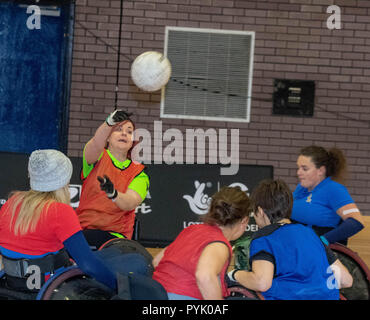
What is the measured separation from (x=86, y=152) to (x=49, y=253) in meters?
1.32

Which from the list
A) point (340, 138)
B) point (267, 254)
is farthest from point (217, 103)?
point (267, 254)

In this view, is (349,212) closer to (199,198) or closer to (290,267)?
(290,267)

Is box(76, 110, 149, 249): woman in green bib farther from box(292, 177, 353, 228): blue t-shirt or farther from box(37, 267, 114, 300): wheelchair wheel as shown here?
box(292, 177, 353, 228): blue t-shirt

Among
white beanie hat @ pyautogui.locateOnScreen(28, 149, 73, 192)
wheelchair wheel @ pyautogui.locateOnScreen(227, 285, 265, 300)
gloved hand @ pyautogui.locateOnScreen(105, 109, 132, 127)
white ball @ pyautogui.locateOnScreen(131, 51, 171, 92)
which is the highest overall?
white ball @ pyautogui.locateOnScreen(131, 51, 171, 92)

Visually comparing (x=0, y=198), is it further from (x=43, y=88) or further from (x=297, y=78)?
(x=297, y=78)

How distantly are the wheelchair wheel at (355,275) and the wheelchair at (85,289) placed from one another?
6.31 feet

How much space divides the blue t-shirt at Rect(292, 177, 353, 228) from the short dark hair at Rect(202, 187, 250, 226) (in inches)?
63.5

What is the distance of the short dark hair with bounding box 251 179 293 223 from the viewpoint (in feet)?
10.5

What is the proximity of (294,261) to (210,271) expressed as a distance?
0.49 m

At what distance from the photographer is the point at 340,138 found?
839 centimetres

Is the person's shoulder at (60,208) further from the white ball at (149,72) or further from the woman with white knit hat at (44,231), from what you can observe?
the white ball at (149,72)

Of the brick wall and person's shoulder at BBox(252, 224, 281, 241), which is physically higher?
the brick wall

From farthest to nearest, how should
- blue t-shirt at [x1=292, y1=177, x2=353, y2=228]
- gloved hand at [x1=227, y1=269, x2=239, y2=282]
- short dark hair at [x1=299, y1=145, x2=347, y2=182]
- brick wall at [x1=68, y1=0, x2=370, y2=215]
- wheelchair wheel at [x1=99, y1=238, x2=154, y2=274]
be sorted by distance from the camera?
brick wall at [x1=68, y1=0, x2=370, y2=215] < short dark hair at [x1=299, y1=145, x2=347, y2=182] < blue t-shirt at [x1=292, y1=177, x2=353, y2=228] < wheelchair wheel at [x1=99, y1=238, x2=154, y2=274] < gloved hand at [x1=227, y1=269, x2=239, y2=282]

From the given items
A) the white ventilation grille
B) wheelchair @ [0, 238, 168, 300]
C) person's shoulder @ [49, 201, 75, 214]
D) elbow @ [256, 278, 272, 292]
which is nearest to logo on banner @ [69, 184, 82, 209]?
the white ventilation grille
